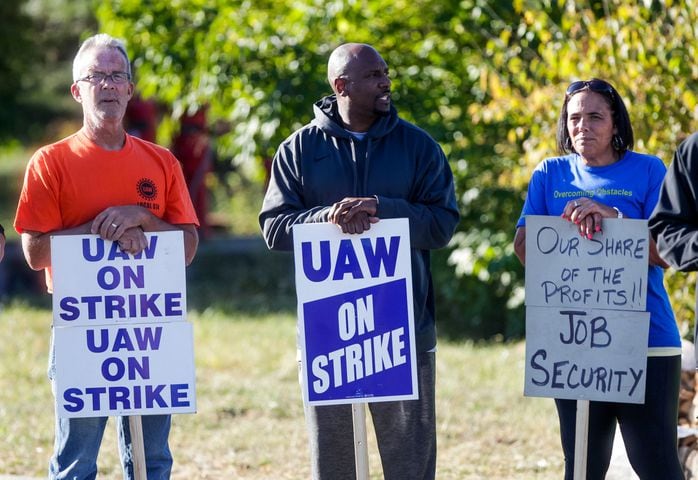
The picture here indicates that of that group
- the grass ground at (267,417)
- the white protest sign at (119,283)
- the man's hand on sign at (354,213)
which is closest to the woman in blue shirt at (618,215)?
the man's hand on sign at (354,213)

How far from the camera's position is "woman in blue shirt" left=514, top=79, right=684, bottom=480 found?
14.3 ft

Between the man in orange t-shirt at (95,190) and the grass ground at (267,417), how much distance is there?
1880 millimetres

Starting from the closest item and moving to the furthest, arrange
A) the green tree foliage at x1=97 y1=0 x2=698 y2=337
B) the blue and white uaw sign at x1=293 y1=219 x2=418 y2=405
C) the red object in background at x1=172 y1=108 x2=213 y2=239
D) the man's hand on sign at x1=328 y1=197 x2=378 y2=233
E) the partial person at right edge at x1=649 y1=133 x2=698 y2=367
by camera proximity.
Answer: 1. the partial person at right edge at x1=649 y1=133 x2=698 y2=367
2. the man's hand on sign at x1=328 y1=197 x2=378 y2=233
3. the blue and white uaw sign at x1=293 y1=219 x2=418 y2=405
4. the green tree foliage at x1=97 y1=0 x2=698 y2=337
5. the red object in background at x1=172 y1=108 x2=213 y2=239

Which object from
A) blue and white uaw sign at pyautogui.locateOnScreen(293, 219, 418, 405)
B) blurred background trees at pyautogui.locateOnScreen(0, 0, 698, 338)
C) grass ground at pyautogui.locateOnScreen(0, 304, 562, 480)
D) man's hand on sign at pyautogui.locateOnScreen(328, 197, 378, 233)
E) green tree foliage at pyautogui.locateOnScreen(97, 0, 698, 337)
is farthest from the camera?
green tree foliage at pyautogui.locateOnScreen(97, 0, 698, 337)

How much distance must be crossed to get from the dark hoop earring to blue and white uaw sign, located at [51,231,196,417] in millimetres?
1599

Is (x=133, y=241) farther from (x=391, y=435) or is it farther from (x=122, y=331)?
(x=391, y=435)

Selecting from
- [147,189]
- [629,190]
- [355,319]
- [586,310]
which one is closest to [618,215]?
[629,190]

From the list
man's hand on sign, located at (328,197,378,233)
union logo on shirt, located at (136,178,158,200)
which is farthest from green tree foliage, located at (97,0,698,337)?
union logo on shirt, located at (136,178,158,200)

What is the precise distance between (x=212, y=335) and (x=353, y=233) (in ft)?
22.9

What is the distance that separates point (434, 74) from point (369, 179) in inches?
208

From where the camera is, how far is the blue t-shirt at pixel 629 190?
4.39 metres

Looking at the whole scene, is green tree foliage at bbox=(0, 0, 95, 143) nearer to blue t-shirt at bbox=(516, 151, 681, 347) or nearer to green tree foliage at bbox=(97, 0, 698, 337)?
green tree foliage at bbox=(97, 0, 698, 337)

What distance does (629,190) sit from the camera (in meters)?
4.39

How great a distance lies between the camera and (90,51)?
4434mm
